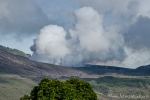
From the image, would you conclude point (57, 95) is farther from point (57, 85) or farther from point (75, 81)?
point (75, 81)

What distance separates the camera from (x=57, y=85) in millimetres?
73875

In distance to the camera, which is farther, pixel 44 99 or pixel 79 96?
pixel 79 96

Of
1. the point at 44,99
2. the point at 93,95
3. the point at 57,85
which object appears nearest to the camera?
the point at 44,99

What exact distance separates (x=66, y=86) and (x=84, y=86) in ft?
28.5

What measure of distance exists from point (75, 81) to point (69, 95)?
12.5m

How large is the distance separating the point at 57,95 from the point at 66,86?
3.87 meters

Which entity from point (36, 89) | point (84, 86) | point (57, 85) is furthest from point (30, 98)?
point (84, 86)

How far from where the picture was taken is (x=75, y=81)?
84.5m

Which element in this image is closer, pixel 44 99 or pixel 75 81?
pixel 44 99

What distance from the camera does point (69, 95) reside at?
72188 mm

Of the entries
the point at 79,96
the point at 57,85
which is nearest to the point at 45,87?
the point at 57,85

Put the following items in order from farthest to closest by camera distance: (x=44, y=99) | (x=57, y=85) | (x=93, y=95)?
(x=93, y=95) < (x=57, y=85) < (x=44, y=99)

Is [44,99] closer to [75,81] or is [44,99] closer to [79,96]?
[79,96]

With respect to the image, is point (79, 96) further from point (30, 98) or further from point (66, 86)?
point (30, 98)
